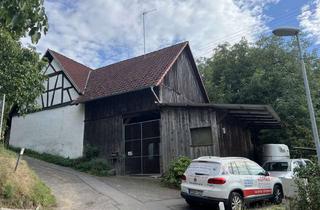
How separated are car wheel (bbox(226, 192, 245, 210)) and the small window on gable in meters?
6.61

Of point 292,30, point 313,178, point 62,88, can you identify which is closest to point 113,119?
point 62,88

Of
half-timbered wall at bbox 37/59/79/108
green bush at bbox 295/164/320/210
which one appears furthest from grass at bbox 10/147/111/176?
green bush at bbox 295/164/320/210

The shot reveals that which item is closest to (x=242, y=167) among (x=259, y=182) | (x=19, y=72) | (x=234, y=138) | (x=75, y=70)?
(x=259, y=182)

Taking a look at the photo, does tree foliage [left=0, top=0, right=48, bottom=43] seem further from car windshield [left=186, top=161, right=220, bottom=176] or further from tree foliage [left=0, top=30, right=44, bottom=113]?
tree foliage [left=0, top=30, right=44, bottom=113]

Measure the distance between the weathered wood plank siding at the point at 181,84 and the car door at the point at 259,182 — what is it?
804 cm

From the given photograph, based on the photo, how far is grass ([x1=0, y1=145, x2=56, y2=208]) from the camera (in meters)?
9.23

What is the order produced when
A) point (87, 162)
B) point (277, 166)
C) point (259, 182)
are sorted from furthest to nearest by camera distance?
point (87, 162) < point (277, 166) < point (259, 182)

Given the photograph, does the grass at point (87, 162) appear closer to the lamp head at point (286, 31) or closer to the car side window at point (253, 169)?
the car side window at point (253, 169)

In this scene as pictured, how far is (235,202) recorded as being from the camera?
414 inches

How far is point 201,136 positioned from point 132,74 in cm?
676

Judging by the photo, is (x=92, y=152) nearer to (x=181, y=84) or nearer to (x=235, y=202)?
(x=181, y=84)

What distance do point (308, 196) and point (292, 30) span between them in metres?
5.26

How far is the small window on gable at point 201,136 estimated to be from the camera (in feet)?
57.2

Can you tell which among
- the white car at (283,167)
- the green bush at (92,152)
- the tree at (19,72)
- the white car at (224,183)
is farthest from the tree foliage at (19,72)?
the white car at (283,167)
